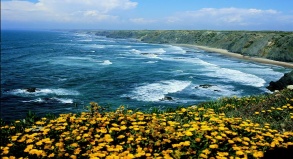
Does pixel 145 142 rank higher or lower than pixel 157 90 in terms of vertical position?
higher

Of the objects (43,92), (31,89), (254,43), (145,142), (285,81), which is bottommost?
(43,92)

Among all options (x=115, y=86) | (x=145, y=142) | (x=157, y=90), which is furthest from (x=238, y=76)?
(x=145, y=142)

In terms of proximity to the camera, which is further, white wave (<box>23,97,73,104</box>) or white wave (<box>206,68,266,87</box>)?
white wave (<box>206,68,266,87</box>)

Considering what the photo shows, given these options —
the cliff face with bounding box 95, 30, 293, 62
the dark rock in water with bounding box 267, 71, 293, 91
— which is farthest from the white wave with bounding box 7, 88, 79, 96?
the cliff face with bounding box 95, 30, 293, 62

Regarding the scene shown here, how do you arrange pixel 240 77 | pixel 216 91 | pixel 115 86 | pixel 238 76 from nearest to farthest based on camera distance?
pixel 216 91
pixel 115 86
pixel 240 77
pixel 238 76

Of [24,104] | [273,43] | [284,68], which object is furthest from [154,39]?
[24,104]

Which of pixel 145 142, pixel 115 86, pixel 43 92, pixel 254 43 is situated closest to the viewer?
pixel 145 142

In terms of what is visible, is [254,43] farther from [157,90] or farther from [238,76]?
[157,90]

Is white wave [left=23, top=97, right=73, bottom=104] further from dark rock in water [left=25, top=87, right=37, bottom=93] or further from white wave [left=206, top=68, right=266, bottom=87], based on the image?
white wave [left=206, top=68, right=266, bottom=87]

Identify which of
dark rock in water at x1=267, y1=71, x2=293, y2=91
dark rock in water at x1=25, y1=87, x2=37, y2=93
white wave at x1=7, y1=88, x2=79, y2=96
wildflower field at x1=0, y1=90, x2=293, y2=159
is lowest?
white wave at x1=7, y1=88, x2=79, y2=96

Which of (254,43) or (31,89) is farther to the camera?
(254,43)
